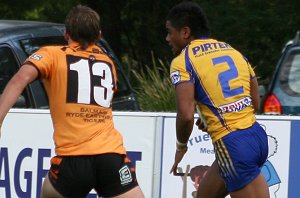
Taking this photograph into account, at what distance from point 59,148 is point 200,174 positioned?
2.48m

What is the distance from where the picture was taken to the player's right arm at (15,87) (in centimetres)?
545

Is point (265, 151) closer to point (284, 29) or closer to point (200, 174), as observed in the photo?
point (200, 174)

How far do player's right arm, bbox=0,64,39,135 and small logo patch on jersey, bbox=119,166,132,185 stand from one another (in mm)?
765

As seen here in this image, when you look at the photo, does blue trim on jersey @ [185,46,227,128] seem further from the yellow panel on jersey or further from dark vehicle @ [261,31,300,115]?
dark vehicle @ [261,31,300,115]

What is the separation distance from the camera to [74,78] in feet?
18.7

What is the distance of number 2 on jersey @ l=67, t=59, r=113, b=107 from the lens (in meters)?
5.71

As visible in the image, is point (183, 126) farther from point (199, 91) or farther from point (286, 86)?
point (286, 86)

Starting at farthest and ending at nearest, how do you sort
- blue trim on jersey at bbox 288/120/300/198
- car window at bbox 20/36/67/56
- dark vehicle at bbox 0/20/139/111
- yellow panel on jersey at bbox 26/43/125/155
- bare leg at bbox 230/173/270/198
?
car window at bbox 20/36/67/56, dark vehicle at bbox 0/20/139/111, blue trim on jersey at bbox 288/120/300/198, bare leg at bbox 230/173/270/198, yellow panel on jersey at bbox 26/43/125/155

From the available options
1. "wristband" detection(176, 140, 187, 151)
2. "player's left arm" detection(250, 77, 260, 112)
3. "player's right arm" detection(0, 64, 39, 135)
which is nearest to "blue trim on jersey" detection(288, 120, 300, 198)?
"player's left arm" detection(250, 77, 260, 112)

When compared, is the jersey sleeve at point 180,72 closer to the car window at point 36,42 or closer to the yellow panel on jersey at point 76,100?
the yellow panel on jersey at point 76,100

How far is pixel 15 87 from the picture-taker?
5.50 metres

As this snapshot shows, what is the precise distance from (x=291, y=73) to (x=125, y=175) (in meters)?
5.12

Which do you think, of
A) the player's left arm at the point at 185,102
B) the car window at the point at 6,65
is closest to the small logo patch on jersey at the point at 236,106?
the player's left arm at the point at 185,102


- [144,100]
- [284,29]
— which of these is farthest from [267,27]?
[144,100]
